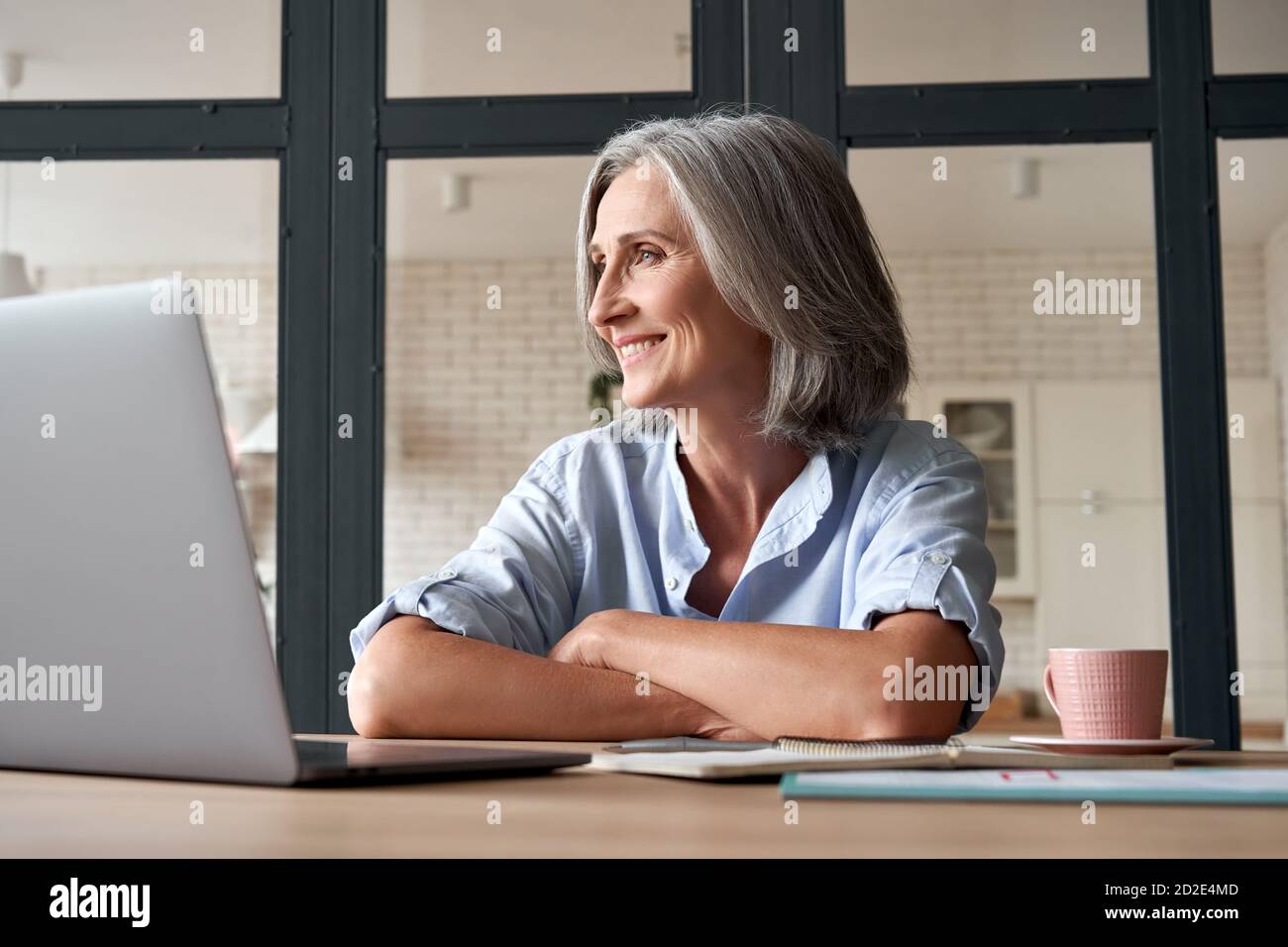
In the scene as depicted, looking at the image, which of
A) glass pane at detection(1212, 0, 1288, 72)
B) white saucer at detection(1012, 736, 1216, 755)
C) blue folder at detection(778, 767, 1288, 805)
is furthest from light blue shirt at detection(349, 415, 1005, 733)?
glass pane at detection(1212, 0, 1288, 72)

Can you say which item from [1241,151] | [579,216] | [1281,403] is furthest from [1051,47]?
[1281,403]

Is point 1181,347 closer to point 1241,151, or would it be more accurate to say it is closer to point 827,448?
point 1241,151

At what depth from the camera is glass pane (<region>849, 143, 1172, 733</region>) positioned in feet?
26.0

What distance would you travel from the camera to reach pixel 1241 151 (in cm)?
265

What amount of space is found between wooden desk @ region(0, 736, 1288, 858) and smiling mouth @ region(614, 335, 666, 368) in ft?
3.58

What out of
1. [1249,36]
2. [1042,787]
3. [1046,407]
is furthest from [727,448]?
[1046,407]

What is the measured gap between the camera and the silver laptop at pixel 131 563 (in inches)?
23.3

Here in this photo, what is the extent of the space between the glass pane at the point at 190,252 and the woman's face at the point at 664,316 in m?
3.27

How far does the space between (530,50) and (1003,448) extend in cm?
603

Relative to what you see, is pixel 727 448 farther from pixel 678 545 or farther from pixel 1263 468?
pixel 1263 468

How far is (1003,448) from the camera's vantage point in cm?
821

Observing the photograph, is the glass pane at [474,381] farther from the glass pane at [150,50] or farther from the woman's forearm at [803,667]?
the woman's forearm at [803,667]

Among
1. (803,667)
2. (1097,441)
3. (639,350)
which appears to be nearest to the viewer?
(803,667)
